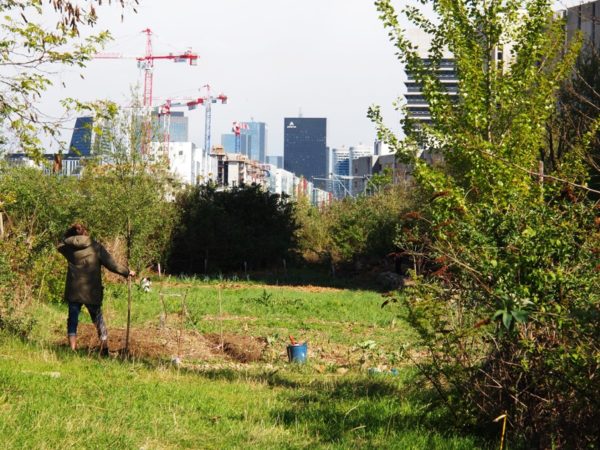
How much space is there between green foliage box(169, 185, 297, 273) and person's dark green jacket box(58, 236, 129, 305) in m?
24.5

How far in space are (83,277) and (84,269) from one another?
150 millimetres

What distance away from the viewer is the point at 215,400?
8.19 metres

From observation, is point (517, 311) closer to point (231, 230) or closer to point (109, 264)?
point (109, 264)

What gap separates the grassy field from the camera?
21.3 feet

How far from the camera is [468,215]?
6781 millimetres

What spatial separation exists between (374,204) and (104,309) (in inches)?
892

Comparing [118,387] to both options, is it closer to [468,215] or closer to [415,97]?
[468,215]

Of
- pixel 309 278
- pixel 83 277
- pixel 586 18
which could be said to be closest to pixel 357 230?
pixel 309 278

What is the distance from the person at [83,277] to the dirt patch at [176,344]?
38 cm

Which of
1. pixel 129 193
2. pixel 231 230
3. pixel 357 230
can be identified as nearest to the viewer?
pixel 129 193

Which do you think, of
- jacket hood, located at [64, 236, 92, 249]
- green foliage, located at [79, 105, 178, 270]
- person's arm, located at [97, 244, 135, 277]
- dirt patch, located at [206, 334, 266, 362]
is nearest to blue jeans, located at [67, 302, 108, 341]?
person's arm, located at [97, 244, 135, 277]

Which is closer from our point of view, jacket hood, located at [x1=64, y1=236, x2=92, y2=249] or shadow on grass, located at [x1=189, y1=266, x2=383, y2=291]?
jacket hood, located at [x1=64, y1=236, x2=92, y2=249]

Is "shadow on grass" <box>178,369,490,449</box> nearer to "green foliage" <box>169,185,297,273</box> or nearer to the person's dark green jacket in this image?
the person's dark green jacket

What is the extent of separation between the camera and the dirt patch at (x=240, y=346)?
1291cm
